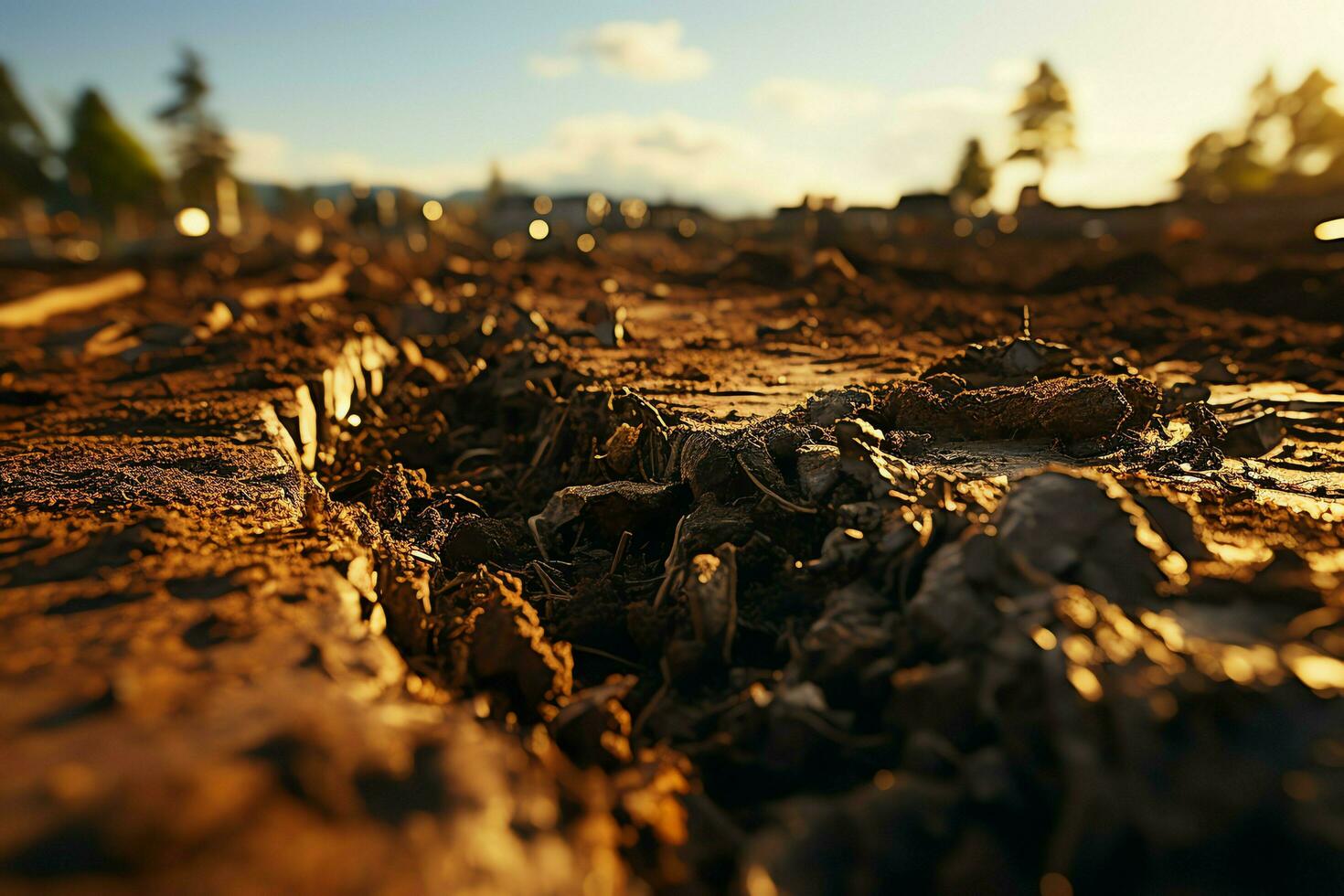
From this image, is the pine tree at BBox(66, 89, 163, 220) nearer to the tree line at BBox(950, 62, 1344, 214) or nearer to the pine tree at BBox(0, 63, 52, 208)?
the pine tree at BBox(0, 63, 52, 208)

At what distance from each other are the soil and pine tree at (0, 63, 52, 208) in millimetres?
40353

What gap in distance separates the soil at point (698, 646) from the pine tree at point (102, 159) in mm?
43735

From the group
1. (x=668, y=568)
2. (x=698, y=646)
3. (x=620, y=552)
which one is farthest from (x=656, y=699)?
(x=620, y=552)

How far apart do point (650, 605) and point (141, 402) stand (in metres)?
4.15

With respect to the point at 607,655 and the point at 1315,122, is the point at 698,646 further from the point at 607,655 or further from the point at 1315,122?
the point at 1315,122

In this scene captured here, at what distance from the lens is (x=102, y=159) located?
37.9 metres

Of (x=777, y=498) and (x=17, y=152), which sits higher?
(x=17, y=152)

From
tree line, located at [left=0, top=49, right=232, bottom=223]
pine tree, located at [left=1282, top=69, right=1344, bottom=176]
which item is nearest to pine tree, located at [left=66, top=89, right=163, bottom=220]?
tree line, located at [left=0, top=49, right=232, bottom=223]

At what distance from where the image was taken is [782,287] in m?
12.4

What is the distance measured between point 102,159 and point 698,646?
48479mm

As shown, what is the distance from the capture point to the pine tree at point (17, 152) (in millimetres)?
33375

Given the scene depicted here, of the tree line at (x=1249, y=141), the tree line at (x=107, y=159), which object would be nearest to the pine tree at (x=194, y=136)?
the tree line at (x=107, y=159)

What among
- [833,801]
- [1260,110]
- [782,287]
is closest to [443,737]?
[833,801]

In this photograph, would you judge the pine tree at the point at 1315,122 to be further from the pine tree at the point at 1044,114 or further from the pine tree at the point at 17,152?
the pine tree at the point at 17,152
